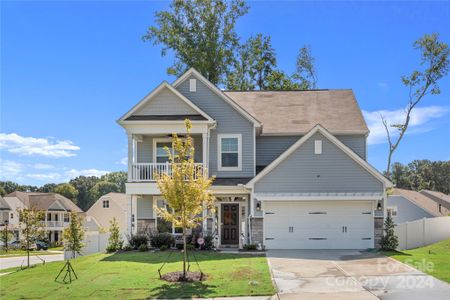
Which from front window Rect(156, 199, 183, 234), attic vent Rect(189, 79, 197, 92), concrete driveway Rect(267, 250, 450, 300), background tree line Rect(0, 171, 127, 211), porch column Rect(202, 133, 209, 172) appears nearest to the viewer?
concrete driveway Rect(267, 250, 450, 300)

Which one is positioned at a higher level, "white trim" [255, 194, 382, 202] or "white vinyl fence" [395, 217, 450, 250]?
"white trim" [255, 194, 382, 202]

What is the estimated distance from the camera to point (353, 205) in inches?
819

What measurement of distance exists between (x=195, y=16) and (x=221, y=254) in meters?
23.8

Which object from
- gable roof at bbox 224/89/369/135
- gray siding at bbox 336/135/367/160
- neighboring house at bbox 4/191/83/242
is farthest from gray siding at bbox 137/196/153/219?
neighboring house at bbox 4/191/83/242

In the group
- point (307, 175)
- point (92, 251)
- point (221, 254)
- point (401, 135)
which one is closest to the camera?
point (221, 254)

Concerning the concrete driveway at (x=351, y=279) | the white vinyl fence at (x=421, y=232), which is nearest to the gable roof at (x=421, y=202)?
the white vinyl fence at (x=421, y=232)

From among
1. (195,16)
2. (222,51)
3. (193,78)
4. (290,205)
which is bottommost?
(290,205)

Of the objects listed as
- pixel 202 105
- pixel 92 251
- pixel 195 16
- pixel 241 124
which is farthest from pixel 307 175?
pixel 195 16

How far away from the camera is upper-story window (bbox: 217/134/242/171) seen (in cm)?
2317

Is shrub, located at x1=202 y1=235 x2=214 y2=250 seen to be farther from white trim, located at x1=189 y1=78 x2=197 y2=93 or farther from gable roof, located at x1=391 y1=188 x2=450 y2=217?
gable roof, located at x1=391 y1=188 x2=450 y2=217

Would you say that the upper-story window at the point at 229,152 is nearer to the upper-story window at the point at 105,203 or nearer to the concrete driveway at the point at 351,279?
the concrete driveway at the point at 351,279

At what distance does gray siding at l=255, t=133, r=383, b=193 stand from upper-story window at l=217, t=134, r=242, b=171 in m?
2.69

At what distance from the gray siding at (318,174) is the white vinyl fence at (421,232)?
300 inches

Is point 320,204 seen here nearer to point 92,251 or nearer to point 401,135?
point 92,251
